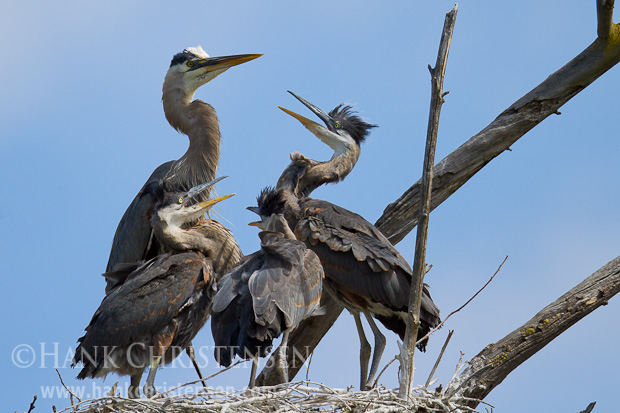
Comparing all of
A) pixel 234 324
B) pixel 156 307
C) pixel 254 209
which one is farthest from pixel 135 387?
pixel 254 209

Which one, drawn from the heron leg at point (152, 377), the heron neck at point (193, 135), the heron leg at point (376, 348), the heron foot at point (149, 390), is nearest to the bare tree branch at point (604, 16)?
the heron leg at point (376, 348)

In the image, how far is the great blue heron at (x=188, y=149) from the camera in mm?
8352

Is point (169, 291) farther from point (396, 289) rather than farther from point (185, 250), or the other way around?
point (396, 289)

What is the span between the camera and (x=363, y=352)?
768 centimetres

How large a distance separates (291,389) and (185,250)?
7.48ft

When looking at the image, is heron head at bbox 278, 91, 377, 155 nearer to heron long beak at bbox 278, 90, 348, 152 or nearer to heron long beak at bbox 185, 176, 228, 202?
heron long beak at bbox 278, 90, 348, 152

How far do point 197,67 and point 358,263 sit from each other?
11.1 ft

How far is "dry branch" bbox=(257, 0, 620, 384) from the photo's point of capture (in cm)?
757

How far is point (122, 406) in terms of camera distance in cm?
592

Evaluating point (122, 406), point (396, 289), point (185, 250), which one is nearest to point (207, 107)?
point (185, 250)

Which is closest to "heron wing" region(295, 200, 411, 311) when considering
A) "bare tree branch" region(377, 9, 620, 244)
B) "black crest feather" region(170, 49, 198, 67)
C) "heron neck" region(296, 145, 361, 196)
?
"bare tree branch" region(377, 9, 620, 244)

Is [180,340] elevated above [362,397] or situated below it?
above

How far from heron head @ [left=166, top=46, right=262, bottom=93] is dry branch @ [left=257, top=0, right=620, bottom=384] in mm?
2503

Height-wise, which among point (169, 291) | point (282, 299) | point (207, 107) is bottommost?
point (282, 299)
